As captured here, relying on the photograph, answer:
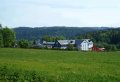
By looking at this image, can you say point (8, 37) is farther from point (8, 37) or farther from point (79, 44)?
point (79, 44)

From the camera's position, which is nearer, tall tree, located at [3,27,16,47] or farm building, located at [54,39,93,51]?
tall tree, located at [3,27,16,47]

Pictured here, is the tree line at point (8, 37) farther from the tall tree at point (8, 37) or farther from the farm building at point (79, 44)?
the farm building at point (79, 44)

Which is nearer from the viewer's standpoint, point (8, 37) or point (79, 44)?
point (8, 37)

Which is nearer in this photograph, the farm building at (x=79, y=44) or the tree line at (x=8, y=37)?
the tree line at (x=8, y=37)

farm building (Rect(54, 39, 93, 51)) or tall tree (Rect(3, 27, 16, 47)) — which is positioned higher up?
tall tree (Rect(3, 27, 16, 47))

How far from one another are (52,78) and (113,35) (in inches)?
6409

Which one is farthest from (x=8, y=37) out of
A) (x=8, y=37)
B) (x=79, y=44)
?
(x=79, y=44)

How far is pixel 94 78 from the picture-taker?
21031mm

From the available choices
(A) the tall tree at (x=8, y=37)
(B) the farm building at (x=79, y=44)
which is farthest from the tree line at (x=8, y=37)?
(B) the farm building at (x=79, y=44)

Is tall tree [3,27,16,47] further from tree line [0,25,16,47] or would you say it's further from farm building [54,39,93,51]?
farm building [54,39,93,51]

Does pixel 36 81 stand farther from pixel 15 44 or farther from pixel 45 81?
pixel 15 44

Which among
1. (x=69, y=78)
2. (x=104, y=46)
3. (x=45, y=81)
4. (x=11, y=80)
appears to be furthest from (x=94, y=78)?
(x=104, y=46)

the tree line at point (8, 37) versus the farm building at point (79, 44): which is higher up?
the tree line at point (8, 37)

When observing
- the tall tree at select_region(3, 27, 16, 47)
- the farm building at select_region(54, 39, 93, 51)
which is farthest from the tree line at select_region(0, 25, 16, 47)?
the farm building at select_region(54, 39, 93, 51)
